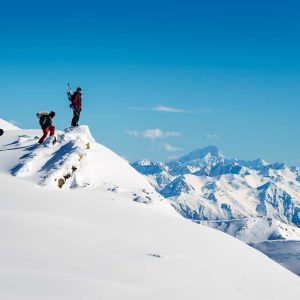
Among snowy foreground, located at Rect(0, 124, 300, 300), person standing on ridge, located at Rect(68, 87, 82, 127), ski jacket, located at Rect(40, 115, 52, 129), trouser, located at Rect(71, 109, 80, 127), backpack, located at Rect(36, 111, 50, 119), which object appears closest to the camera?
snowy foreground, located at Rect(0, 124, 300, 300)

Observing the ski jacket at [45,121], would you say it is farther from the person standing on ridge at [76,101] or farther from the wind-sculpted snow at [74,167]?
the person standing on ridge at [76,101]

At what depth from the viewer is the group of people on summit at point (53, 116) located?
32594mm

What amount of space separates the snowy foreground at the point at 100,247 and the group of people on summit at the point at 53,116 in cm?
222

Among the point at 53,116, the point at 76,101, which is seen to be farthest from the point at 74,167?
the point at 76,101

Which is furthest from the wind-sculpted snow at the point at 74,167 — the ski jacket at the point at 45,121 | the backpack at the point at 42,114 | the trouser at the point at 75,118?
the backpack at the point at 42,114

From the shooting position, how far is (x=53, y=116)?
32.7 metres

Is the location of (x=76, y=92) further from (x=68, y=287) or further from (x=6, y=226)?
(x=68, y=287)

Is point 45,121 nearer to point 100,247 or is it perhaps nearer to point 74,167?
point 74,167

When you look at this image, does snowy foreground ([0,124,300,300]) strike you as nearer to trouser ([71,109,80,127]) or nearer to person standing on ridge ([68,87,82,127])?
person standing on ridge ([68,87,82,127])

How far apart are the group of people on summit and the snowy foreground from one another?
→ 222 centimetres

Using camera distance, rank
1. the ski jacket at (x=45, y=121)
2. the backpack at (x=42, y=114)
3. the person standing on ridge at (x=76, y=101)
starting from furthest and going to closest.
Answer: the person standing on ridge at (x=76, y=101)
the ski jacket at (x=45, y=121)
the backpack at (x=42, y=114)

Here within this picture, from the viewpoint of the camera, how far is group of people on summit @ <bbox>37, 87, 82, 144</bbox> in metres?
32.6

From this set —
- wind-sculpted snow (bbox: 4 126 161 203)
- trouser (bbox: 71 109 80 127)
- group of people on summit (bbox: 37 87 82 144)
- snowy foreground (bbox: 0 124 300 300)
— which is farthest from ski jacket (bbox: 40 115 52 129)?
trouser (bbox: 71 109 80 127)

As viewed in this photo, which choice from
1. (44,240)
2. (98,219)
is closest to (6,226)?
(44,240)
